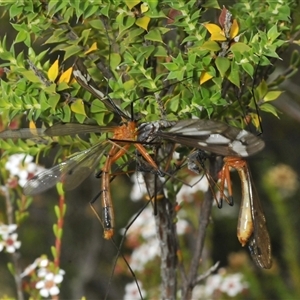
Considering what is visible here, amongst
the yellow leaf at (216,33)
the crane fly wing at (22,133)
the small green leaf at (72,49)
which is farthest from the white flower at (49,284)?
the yellow leaf at (216,33)

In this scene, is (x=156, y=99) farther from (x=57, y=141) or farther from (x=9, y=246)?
(x=9, y=246)

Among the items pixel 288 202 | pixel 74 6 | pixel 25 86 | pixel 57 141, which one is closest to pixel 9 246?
pixel 57 141

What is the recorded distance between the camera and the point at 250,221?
2.93 feet

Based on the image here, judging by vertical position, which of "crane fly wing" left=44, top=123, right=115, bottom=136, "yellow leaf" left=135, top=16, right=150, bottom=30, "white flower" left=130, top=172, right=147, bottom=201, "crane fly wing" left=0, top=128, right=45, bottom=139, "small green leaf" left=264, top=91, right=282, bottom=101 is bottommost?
"white flower" left=130, top=172, right=147, bottom=201

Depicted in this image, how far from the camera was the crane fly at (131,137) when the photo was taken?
792mm

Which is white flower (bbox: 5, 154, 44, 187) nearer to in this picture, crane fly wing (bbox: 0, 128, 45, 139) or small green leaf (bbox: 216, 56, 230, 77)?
crane fly wing (bbox: 0, 128, 45, 139)

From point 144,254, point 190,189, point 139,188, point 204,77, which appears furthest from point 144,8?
point 144,254

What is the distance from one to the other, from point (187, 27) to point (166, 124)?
0.13 m

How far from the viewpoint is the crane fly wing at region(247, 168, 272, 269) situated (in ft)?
2.92

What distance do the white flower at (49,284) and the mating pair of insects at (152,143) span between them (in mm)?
213

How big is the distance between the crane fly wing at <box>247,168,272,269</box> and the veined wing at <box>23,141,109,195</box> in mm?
230

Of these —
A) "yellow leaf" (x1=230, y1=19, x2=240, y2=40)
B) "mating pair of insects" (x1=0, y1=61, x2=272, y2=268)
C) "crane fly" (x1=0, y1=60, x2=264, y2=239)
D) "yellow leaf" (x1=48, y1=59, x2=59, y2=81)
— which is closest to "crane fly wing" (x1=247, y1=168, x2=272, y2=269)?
"mating pair of insects" (x1=0, y1=61, x2=272, y2=268)

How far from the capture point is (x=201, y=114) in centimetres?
87

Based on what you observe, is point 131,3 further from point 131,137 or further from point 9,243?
point 9,243
